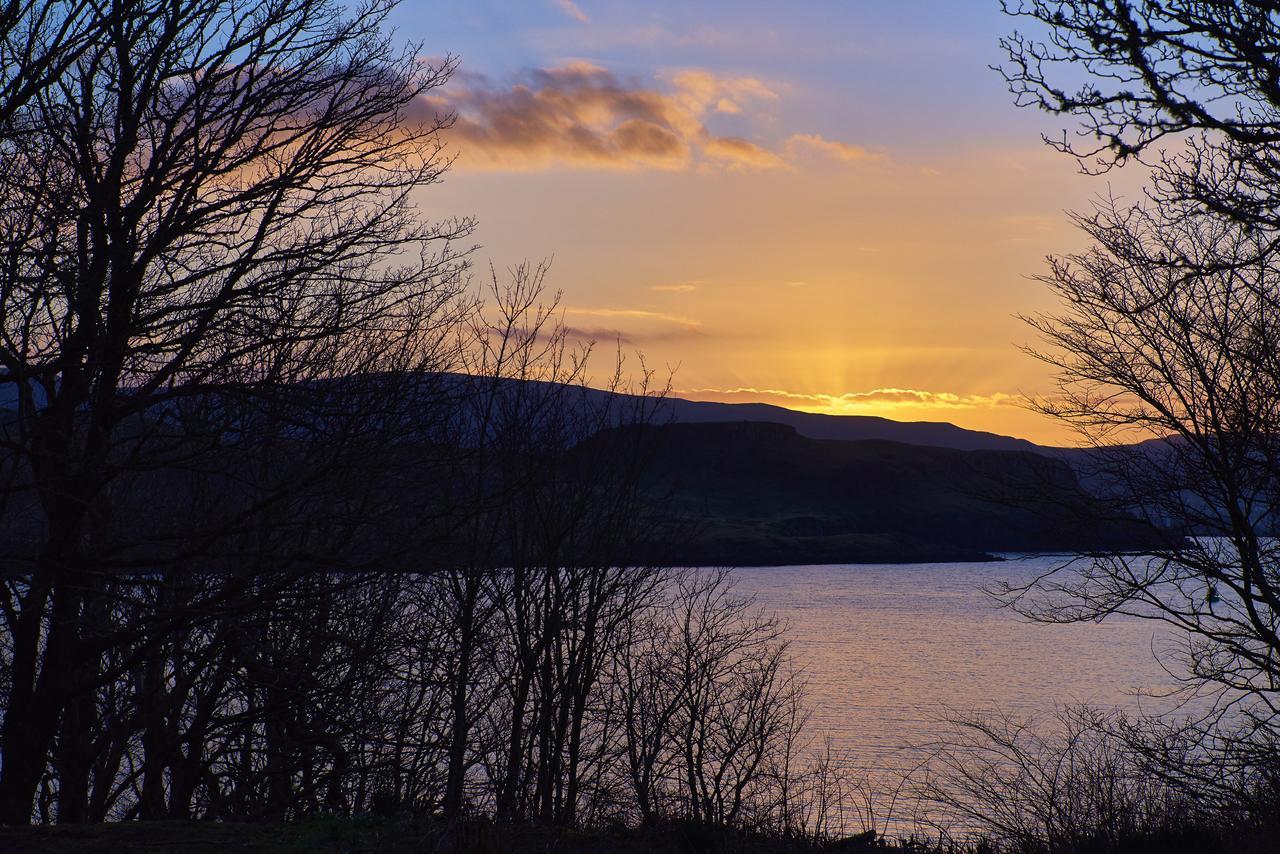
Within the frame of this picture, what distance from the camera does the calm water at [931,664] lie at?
43.6 m

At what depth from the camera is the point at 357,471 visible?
950cm

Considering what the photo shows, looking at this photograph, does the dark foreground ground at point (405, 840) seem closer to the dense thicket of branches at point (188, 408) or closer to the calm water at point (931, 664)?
the dense thicket of branches at point (188, 408)

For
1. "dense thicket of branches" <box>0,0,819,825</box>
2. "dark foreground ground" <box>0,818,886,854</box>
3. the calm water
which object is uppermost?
"dense thicket of branches" <box>0,0,819,825</box>

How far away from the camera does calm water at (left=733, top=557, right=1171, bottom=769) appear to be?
4356 centimetres

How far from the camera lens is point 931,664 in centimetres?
6062

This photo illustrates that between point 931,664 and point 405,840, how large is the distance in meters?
57.7

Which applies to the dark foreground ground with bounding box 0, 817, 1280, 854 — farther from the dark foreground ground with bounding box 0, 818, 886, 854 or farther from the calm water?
the calm water

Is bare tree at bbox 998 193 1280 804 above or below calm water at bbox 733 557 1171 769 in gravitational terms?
above

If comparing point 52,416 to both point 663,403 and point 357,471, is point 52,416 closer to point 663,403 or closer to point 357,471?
point 357,471

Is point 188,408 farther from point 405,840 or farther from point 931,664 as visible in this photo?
point 931,664

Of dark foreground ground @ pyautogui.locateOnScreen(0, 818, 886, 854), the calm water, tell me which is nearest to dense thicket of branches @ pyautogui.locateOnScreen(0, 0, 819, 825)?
dark foreground ground @ pyautogui.locateOnScreen(0, 818, 886, 854)

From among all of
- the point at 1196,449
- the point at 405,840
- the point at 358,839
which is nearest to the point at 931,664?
the point at 1196,449

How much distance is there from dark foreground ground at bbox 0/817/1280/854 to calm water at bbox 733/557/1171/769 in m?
17.0

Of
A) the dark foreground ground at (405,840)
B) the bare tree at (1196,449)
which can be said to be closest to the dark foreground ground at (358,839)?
the dark foreground ground at (405,840)
